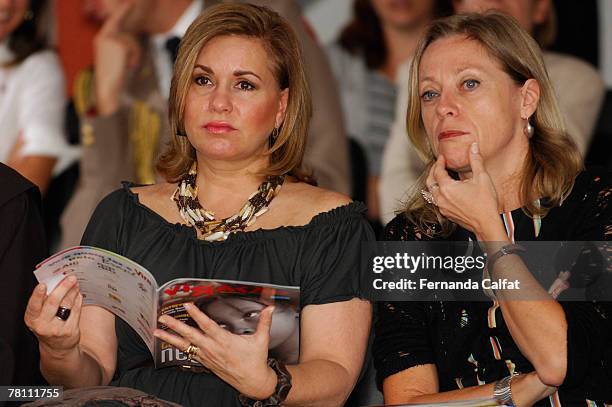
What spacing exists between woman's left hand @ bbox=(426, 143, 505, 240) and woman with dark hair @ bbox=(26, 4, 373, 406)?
28cm

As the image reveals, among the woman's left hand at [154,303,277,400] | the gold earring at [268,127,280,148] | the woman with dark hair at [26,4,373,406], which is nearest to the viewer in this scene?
the woman's left hand at [154,303,277,400]

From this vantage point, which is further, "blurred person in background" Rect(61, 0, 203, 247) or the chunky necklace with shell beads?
"blurred person in background" Rect(61, 0, 203, 247)

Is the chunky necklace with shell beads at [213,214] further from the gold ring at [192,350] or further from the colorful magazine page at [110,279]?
the gold ring at [192,350]

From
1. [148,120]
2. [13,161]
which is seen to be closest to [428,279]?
[148,120]

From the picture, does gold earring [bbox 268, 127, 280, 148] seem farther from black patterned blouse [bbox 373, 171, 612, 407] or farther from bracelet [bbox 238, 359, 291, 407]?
bracelet [bbox 238, 359, 291, 407]

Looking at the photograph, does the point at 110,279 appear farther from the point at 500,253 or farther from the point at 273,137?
the point at 500,253

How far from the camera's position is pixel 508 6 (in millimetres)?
4840

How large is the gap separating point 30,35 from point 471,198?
11.2 feet

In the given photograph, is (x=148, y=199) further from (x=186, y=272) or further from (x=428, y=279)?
(x=428, y=279)

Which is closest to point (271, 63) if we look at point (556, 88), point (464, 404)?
point (464, 404)

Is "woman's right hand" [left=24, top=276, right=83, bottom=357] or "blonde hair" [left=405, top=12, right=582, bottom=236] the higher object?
"blonde hair" [left=405, top=12, right=582, bottom=236]

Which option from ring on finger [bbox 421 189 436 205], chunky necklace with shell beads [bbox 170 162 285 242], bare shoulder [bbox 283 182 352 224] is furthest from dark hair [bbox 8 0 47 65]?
ring on finger [bbox 421 189 436 205]

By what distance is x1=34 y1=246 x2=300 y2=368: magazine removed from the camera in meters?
2.61

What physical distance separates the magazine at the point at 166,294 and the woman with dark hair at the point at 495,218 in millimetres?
348
